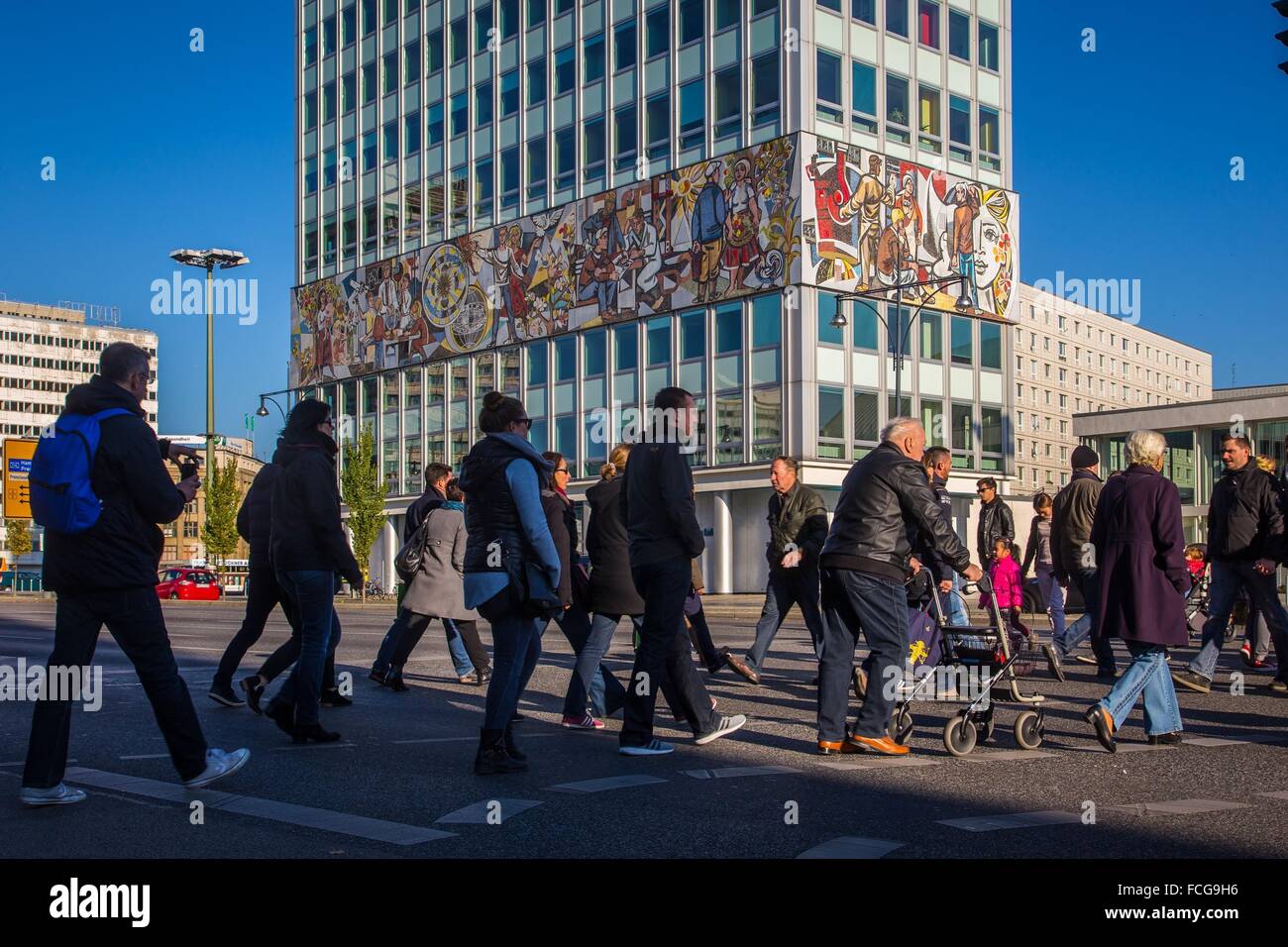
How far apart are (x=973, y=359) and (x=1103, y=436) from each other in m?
15.0

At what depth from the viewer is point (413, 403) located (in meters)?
59.3

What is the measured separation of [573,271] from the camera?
5066cm

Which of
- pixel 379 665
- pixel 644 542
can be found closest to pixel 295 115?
pixel 379 665

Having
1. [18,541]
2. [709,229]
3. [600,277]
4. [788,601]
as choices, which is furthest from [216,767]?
[18,541]

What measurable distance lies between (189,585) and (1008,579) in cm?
4871

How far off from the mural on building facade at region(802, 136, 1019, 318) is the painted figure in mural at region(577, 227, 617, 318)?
8732mm

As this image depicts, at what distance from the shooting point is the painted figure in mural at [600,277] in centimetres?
4928

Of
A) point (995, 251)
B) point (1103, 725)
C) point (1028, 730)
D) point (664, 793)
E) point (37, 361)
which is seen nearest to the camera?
point (664, 793)

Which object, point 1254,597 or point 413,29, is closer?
point 1254,597

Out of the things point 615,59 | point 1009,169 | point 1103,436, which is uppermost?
point 615,59

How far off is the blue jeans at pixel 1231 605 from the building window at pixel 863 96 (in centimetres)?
3498

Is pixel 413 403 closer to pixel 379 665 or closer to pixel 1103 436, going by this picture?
pixel 1103 436

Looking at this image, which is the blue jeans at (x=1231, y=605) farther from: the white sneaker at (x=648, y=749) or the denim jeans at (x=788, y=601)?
the white sneaker at (x=648, y=749)

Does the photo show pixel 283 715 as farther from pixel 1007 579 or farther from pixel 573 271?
pixel 573 271
